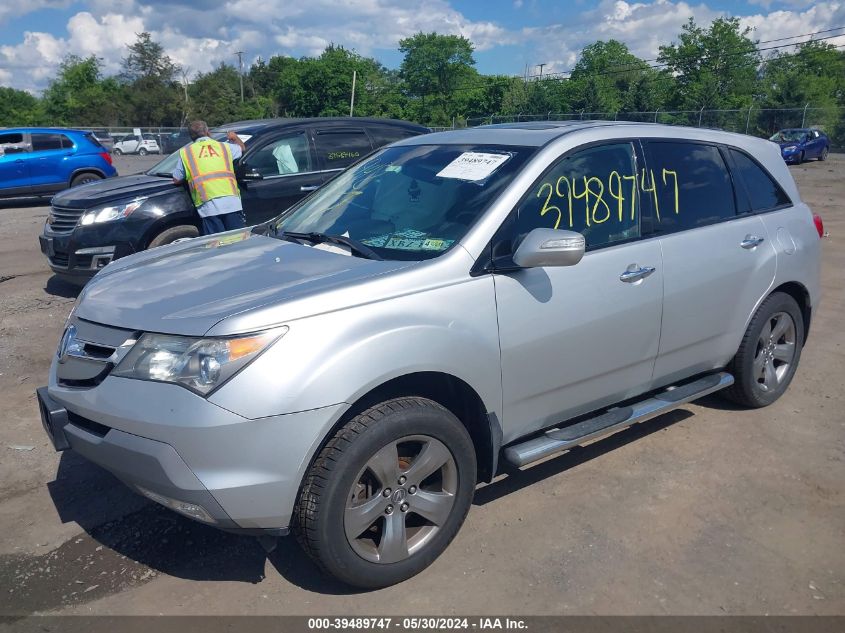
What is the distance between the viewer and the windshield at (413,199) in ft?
11.1

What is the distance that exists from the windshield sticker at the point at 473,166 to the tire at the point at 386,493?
1.21m

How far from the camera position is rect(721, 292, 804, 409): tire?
4555 millimetres

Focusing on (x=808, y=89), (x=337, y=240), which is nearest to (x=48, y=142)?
(x=337, y=240)

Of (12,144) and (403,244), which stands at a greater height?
(12,144)

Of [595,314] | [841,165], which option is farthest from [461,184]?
[841,165]

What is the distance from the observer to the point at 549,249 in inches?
123

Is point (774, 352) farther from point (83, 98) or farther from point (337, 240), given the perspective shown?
point (83, 98)

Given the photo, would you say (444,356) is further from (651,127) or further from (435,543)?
(651,127)

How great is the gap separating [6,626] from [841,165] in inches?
1292

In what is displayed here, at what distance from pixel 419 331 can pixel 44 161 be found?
16081 mm

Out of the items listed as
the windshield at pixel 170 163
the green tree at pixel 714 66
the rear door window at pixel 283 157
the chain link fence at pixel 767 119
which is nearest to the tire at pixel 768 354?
the rear door window at pixel 283 157

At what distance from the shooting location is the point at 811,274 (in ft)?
16.0

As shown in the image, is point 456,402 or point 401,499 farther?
point 456,402

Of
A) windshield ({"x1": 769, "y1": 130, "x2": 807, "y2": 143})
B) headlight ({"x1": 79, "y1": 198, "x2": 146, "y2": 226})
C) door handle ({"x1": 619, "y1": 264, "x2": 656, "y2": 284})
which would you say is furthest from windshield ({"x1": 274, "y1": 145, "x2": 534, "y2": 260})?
windshield ({"x1": 769, "y1": 130, "x2": 807, "y2": 143})
